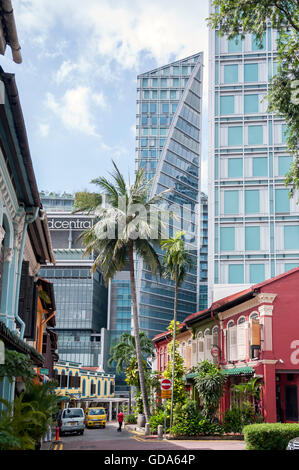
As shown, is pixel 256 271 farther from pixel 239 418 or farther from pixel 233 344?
pixel 239 418

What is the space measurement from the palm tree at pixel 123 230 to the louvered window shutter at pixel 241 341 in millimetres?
5374

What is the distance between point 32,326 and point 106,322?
114 meters

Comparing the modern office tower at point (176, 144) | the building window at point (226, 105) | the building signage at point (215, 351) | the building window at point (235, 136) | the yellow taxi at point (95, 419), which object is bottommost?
the yellow taxi at point (95, 419)

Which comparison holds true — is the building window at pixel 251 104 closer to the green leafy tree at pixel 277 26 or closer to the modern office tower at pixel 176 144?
the green leafy tree at pixel 277 26

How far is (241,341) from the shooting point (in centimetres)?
2866

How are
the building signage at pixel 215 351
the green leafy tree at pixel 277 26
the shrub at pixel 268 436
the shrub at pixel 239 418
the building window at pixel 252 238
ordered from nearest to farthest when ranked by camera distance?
the green leafy tree at pixel 277 26 < the shrub at pixel 268 436 < the shrub at pixel 239 418 < the building signage at pixel 215 351 < the building window at pixel 252 238

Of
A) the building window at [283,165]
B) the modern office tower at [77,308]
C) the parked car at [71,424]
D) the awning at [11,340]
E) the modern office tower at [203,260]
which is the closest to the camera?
the awning at [11,340]

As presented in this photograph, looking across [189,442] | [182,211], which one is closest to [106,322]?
[182,211]

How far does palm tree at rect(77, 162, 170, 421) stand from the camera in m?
30.2

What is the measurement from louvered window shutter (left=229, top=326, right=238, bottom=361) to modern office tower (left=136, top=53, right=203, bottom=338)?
95510 millimetres

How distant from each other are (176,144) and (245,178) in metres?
77.6

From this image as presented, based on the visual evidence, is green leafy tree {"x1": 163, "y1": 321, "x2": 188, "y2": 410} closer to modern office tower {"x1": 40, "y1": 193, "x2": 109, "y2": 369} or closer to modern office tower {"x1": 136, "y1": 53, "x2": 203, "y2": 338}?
modern office tower {"x1": 40, "y1": 193, "x2": 109, "y2": 369}

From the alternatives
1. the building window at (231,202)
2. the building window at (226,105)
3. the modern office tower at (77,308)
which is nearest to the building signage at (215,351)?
the building window at (231,202)

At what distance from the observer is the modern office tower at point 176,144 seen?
132m
